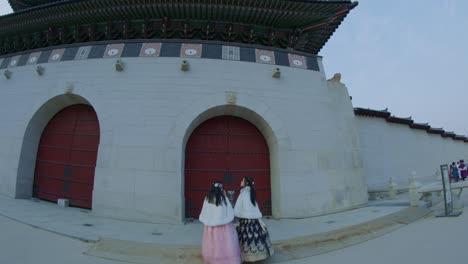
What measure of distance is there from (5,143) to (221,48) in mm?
7972

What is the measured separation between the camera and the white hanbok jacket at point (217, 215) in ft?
10.9

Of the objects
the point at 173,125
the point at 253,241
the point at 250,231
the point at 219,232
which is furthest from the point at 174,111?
the point at 253,241

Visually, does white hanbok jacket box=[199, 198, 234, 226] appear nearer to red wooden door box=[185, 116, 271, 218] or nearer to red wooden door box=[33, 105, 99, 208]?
red wooden door box=[185, 116, 271, 218]

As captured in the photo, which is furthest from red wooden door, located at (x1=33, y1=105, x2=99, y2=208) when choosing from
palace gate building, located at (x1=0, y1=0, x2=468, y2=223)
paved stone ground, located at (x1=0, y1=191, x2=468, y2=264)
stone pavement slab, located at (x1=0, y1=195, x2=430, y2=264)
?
paved stone ground, located at (x1=0, y1=191, x2=468, y2=264)

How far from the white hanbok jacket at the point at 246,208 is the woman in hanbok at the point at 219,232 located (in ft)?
0.59

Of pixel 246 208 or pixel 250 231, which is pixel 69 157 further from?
pixel 250 231

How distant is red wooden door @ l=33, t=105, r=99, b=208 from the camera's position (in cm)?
675

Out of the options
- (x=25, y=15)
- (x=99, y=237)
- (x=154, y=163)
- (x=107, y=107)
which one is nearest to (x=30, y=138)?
(x=107, y=107)

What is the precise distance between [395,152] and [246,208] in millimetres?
11261

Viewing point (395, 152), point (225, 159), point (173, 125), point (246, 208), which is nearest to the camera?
point (246, 208)

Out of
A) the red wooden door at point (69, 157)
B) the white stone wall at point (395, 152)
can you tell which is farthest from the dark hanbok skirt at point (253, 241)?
the white stone wall at point (395, 152)

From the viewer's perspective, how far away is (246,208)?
11.7 feet

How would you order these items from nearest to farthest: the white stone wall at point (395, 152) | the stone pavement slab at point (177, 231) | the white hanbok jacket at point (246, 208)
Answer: the white hanbok jacket at point (246, 208) → the stone pavement slab at point (177, 231) → the white stone wall at point (395, 152)

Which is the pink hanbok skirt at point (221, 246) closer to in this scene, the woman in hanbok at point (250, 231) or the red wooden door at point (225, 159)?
the woman in hanbok at point (250, 231)
